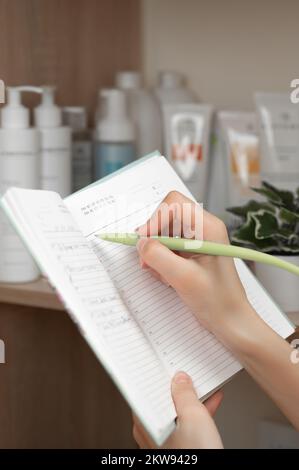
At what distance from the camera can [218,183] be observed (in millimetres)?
829

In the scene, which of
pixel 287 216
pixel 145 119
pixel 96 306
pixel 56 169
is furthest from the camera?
pixel 145 119

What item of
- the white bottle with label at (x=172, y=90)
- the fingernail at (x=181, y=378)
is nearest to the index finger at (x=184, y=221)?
the fingernail at (x=181, y=378)

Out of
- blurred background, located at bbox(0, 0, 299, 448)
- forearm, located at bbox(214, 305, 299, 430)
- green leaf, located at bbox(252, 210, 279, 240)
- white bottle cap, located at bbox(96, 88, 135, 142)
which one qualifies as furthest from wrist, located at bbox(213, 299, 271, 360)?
white bottle cap, located at bbox(96, 88, 135, 142)

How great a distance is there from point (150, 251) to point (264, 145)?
333 mm

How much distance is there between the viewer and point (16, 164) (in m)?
0.68

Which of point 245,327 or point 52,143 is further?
point 52,143

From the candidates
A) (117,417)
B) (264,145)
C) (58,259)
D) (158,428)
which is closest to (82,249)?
(58,259)

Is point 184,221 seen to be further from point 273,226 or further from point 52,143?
point 52,143

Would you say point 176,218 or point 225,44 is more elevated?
point 225,44

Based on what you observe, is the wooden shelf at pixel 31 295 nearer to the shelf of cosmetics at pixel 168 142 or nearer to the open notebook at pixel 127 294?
the shelf of cosmetics at pixel 168 142

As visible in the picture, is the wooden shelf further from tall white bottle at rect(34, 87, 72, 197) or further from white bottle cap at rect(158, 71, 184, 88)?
white bottle cap at rect(158, 71, 184, 88)

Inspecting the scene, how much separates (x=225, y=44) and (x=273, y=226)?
32 centimetres

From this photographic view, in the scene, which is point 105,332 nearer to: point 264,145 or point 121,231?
point 121,231

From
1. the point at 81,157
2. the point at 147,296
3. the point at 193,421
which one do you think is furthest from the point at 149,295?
the point at 81,157
